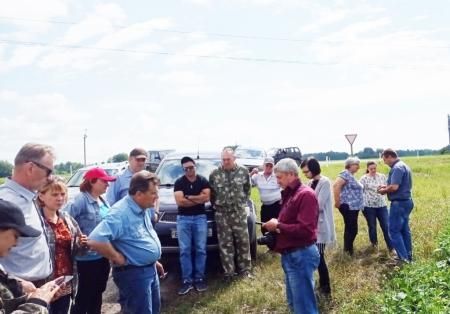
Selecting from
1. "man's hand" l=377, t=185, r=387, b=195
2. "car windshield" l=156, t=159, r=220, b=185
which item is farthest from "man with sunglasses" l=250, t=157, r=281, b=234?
"man's hand" l=377, t=185, r=387, b=195

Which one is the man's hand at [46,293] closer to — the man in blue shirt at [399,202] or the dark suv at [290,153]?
the man in blue shirt at [399,202]

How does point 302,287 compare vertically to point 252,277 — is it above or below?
above

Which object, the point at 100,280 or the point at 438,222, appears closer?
the point at 100,280

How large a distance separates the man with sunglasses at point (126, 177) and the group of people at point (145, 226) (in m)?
0.01

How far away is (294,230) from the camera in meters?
4.75

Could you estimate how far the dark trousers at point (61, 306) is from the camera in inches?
158

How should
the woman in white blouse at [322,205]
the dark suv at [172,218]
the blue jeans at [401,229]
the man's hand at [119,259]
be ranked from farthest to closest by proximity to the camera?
the dark suv at [172,218] → the blue jeans at [401,229] → the woman in white blouse at [322,205] → the man's hand at [119,259]

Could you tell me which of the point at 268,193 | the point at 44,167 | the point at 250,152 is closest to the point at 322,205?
the point at 268,193

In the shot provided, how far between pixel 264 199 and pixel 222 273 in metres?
1.44

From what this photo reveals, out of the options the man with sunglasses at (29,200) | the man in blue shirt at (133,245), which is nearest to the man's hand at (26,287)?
the man with sunglasses at (29,200)

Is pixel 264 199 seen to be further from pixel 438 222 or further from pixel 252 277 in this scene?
pixel 438 222

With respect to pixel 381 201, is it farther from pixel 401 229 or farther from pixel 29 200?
pixel 29 200

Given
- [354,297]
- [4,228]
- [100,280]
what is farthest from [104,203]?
[354,297]

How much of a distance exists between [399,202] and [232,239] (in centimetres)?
259
